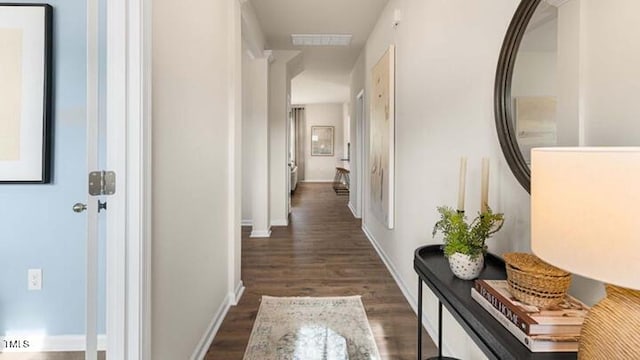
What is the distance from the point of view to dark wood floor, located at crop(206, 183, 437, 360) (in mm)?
2092

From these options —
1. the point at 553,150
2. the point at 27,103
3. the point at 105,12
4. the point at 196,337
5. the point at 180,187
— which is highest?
the point at 105,12

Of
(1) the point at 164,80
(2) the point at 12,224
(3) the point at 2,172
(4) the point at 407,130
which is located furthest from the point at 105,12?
(4) the point at 407,130

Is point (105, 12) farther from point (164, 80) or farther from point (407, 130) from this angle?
point (407, 130)

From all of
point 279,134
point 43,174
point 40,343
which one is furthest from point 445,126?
point 279,134

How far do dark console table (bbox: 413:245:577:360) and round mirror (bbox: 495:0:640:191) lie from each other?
41 cm

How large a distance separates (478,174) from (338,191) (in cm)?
783

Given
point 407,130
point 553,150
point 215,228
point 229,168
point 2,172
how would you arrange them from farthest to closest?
point 407,130, point 229,168, point 215,228, point 2,172, point 553,150

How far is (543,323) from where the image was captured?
0.79m

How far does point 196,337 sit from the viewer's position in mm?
1837

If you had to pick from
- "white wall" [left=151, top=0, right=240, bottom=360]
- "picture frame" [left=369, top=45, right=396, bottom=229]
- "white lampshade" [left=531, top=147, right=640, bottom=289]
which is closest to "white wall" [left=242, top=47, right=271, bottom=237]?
"picture frame" [left=369, top=45, right=396, bottom=229]

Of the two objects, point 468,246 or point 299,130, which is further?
point 299,130

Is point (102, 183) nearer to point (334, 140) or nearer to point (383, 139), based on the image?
point (383, 139)

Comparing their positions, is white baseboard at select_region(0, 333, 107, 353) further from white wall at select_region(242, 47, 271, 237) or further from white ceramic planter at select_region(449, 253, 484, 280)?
white wall at select_region(242, 47, 271, 237)

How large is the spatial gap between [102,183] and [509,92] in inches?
59.4
